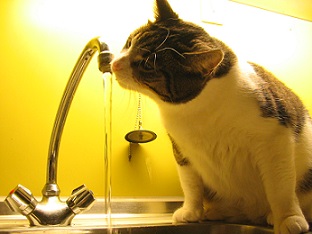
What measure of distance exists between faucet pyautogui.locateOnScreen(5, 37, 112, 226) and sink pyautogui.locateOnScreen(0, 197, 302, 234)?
0.05 meters

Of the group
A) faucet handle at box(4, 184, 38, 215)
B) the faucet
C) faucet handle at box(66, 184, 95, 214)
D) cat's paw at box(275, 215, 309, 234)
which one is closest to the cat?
cat's paw at box(275, 215, 309, 234)

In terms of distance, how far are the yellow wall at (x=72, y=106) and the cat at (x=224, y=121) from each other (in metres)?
0.31

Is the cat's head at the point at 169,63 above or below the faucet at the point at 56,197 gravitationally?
above

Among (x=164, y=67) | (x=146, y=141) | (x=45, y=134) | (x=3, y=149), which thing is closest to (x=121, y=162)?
(x=146, y=141)

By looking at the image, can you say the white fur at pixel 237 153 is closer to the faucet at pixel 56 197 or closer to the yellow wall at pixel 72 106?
the faucet at pixel 56 197

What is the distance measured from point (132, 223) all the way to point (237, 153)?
39 cm

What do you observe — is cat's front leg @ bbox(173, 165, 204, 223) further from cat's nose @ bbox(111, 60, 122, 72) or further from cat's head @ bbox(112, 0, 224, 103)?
cat's nose @ bbox(111, 60, 122, 72)

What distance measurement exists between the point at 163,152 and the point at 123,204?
27 centimetres

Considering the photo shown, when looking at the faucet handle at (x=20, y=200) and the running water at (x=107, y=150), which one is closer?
the faucet handle at (x=20, y=200)

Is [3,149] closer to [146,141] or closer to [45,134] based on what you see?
[45,134]

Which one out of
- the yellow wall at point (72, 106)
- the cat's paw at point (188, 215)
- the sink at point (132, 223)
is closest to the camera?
the sink at point (132, 223)

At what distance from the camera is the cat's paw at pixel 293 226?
0.83 m

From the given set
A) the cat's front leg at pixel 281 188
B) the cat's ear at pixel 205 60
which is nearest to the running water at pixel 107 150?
the cat's ear at pixel 205 60

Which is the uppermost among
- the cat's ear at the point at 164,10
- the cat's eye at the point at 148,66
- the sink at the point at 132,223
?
the cat's ear at the point at 164,10
